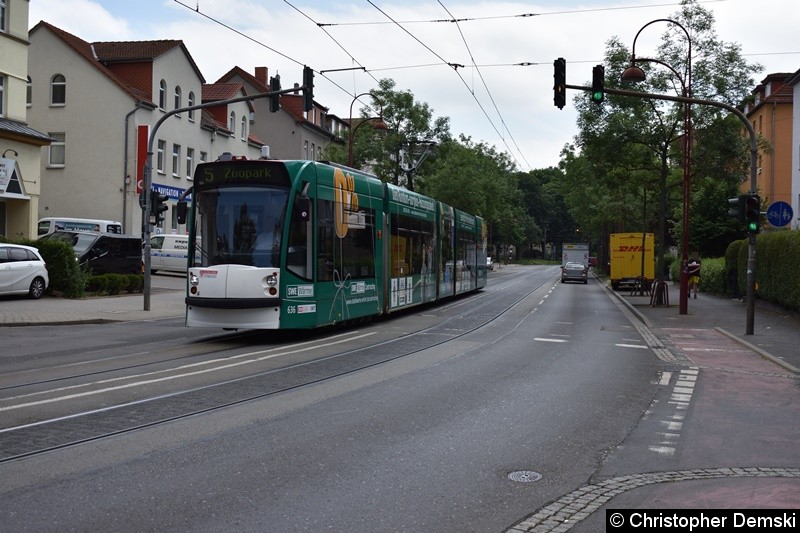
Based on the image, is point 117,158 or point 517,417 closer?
point 517,417

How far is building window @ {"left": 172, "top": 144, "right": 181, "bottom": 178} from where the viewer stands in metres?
46.6

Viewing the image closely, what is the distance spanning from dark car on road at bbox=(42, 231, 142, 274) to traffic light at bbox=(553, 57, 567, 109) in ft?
64.3

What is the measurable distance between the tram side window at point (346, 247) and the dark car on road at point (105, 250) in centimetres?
1615

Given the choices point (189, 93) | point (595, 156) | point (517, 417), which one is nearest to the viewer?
point (517, 417)

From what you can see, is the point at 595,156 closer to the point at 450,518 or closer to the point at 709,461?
the point at 709,461

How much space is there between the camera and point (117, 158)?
41969 mm

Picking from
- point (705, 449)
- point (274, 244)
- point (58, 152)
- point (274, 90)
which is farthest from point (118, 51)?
point (705, 449)

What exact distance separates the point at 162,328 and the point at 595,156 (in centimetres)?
1841

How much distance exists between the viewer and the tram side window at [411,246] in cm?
2191

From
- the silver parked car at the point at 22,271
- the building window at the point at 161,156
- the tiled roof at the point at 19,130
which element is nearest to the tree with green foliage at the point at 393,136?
the building window at the point at 161,156

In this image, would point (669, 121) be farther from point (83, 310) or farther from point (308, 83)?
point (83, 310)

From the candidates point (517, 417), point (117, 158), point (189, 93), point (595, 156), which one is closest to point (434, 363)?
point (517, 417)

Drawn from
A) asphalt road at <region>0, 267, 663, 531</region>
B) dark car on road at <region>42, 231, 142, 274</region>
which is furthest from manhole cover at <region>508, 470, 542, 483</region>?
dark car on road at <region>42, 231, 142, 274</region>

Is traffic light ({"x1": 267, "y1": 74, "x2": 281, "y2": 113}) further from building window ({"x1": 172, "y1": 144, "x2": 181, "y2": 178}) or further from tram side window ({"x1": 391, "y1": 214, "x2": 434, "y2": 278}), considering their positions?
building window ({"x1": 172, "y1": 144, "x2": 181, "y2": 178})
